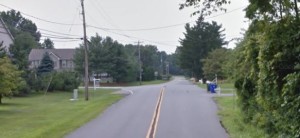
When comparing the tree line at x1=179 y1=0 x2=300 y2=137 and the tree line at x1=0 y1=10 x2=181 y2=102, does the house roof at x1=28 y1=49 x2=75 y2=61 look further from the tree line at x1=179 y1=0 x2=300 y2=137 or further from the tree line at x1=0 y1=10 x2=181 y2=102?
the tree line at x1=179 y1=0 x2=300 y2=137

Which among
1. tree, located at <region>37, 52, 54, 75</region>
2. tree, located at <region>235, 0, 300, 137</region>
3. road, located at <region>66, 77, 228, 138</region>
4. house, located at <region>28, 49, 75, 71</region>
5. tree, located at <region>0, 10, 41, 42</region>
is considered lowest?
road, located at <region>66, 77, 228, 138</region>

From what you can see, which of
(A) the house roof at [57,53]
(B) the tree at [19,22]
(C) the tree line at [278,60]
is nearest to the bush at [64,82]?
(C) the tree line at [278,60]

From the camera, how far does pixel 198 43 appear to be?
345 ft

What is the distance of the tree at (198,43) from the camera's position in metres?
105

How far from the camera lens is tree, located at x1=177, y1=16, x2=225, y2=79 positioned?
4117 inches

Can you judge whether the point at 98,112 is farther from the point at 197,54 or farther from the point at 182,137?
the point at 197,54

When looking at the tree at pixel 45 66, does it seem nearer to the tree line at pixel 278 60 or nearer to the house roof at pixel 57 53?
the house roof at pixel 57 53

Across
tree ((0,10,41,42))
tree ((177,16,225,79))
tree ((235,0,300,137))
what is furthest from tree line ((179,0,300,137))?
tree ((0,10,41,42))

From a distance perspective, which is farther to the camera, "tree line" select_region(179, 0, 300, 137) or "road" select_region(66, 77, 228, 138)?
"road" select_region(66, 77, 228, 138)

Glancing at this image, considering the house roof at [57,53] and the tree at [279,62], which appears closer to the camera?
the tree at [279,62]

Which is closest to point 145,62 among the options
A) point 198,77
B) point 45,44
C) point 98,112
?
point 45,44

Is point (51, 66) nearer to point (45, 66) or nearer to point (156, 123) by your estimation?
point (45, 66)

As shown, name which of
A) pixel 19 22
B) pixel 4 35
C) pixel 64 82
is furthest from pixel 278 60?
pixel 19 22

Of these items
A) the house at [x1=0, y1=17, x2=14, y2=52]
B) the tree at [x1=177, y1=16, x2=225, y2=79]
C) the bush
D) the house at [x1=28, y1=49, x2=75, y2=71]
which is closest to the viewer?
the bush
